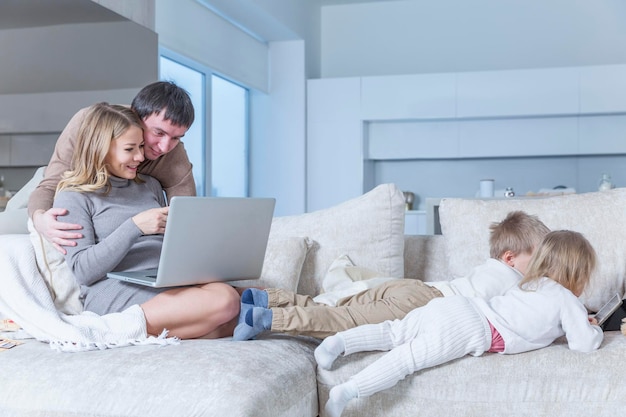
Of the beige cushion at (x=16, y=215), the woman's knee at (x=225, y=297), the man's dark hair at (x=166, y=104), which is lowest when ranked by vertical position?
the woman's knee at (x=225, y=297)

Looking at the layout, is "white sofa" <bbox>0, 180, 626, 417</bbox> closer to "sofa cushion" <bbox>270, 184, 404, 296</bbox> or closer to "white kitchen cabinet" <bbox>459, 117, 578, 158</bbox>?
"sofa cushion" <bbox>270, 184, 404, 296</bbox>

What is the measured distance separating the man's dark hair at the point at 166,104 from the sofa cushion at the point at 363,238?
0.72 meters

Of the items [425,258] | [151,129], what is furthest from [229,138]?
[151,129]

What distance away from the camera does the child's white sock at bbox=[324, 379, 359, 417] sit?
6.29ft

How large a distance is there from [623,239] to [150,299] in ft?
5.27

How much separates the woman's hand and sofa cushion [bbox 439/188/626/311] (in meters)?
1.15

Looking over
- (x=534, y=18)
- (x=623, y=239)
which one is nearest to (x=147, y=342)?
(x=623, y=239)

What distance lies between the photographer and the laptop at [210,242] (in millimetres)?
1994

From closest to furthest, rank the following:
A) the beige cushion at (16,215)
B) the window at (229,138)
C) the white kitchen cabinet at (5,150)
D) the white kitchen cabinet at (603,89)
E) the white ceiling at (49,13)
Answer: the beige cushion at (16,215) → the white kitchen cabinet at (5,150) → the white ceiling at (49,13) → the window at (229,138) → the white kitchen cabinet at (603,89)

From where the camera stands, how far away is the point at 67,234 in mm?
2186

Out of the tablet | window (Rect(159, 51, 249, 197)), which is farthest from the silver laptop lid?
window (Rect(159, 51, 249, 197))

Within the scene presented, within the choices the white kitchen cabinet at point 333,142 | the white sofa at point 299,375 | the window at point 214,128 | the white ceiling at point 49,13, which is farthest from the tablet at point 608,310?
the white kitchen cabinet at point 333,142

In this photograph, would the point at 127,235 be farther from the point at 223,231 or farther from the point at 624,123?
the point at 624,123

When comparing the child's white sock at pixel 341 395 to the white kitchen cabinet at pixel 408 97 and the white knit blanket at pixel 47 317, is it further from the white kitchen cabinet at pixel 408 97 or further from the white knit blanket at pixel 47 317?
the white kitchen cabinet at pixel 408 97
